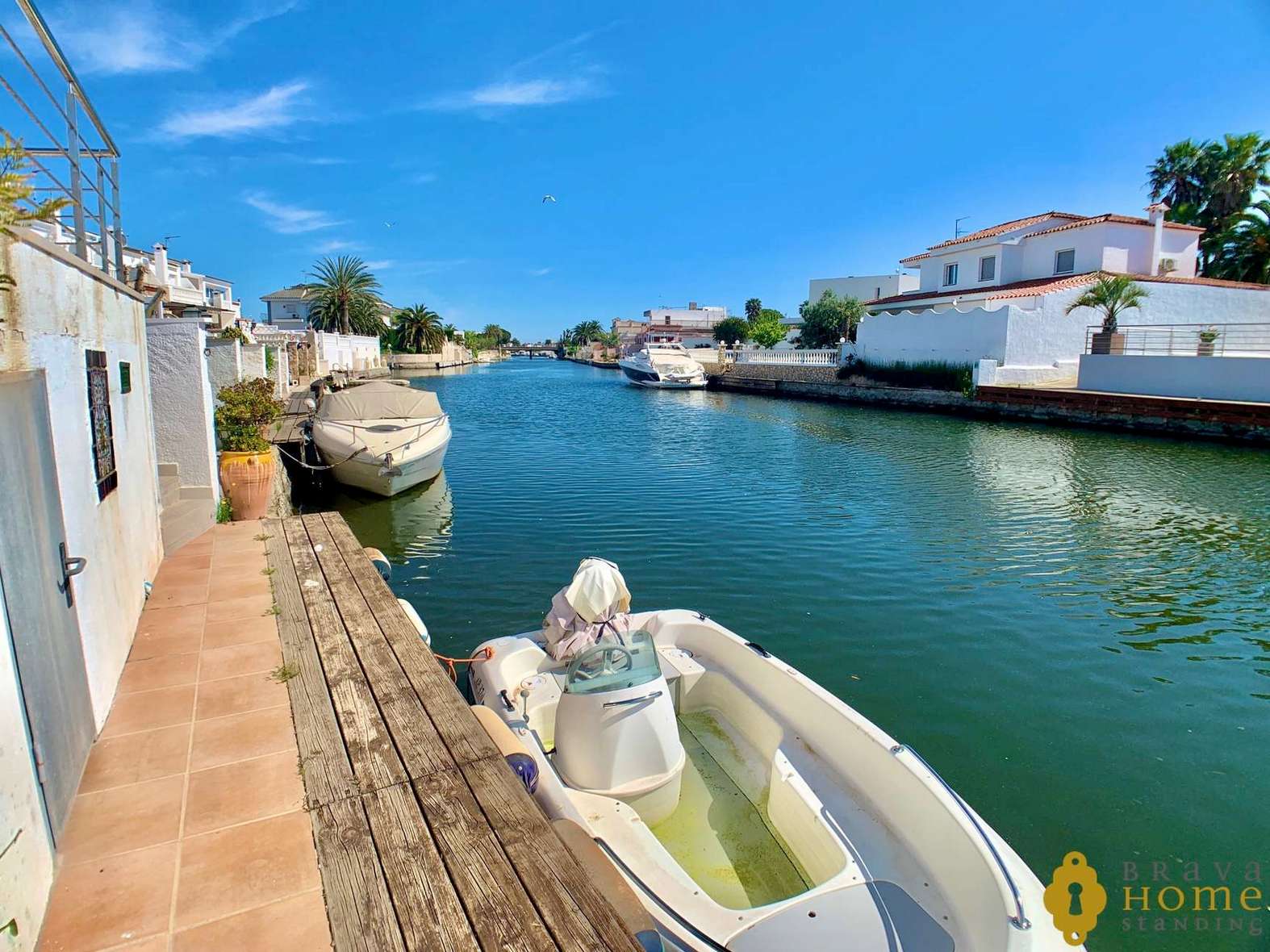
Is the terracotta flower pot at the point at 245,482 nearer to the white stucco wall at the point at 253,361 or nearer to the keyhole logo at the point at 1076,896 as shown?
the keyhole logo at the point at 1076,896

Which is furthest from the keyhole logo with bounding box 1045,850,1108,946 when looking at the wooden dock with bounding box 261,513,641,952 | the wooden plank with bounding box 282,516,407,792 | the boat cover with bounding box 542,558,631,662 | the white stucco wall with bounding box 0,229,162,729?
the white stucco wall with bounding box 0,229,162,729

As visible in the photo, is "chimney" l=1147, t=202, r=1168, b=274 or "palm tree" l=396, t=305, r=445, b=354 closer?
"chimney" l=1147, t=202, r=1168, b=274

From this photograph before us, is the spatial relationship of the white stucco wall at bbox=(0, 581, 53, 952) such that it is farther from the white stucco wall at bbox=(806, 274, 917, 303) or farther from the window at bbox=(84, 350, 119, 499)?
the white stucco wall at bbox=(806, 274, 917, 303)

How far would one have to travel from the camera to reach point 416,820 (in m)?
2.65

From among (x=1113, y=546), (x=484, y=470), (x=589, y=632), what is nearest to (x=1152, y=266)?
(x=1113, y=546)

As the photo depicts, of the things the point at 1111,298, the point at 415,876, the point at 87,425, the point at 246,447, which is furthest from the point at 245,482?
the point at 1111,298

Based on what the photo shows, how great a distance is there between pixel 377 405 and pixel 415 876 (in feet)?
41.1

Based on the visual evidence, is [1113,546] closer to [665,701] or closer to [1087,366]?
[665,701]

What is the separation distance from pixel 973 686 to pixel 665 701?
3.78 m

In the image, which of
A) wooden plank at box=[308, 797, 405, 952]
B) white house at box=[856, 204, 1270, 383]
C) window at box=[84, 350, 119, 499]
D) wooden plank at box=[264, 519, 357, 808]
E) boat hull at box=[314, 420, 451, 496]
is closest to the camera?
wooden plank at box=[308, 797, 405, 952]

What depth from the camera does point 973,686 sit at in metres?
6.16

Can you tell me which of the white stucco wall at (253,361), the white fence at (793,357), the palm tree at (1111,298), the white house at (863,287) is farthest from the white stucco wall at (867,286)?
the white stucco wall at (253,361)

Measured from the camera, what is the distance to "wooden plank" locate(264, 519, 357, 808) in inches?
113

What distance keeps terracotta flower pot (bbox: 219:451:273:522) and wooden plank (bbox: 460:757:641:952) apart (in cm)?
697
